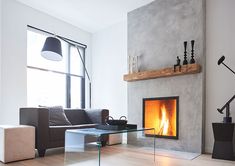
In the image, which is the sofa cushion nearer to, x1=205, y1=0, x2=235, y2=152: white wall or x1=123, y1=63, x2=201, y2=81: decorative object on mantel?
x1=123, y1=63, x2=201, y2=81: decorative object on mantel

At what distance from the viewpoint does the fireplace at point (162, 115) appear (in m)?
3.65

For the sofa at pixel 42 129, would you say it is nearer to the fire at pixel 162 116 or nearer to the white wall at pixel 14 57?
the white wall at pixel 14 57

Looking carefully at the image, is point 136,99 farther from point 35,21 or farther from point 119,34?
point 35,21

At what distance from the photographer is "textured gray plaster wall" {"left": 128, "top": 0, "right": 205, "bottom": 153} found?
340 cm

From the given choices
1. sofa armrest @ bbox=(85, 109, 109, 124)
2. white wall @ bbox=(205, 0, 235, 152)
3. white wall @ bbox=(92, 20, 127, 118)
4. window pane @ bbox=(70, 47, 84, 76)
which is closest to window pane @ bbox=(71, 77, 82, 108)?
window pane @ bbox=(70, 47, 84, 76)

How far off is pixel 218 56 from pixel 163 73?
0.89 m

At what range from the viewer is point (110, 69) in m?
5.11

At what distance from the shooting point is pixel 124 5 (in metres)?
4.17

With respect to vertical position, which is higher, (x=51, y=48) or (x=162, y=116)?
(x=51, y=48)

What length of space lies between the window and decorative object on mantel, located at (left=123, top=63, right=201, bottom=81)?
1617 mm

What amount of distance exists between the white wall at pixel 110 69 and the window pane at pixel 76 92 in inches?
13.8

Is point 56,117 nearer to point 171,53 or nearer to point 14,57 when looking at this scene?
point 14,57

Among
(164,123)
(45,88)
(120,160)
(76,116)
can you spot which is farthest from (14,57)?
(164,123)

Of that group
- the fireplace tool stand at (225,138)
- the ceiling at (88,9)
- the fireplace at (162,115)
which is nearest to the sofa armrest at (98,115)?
the fireplace at (162,115)
